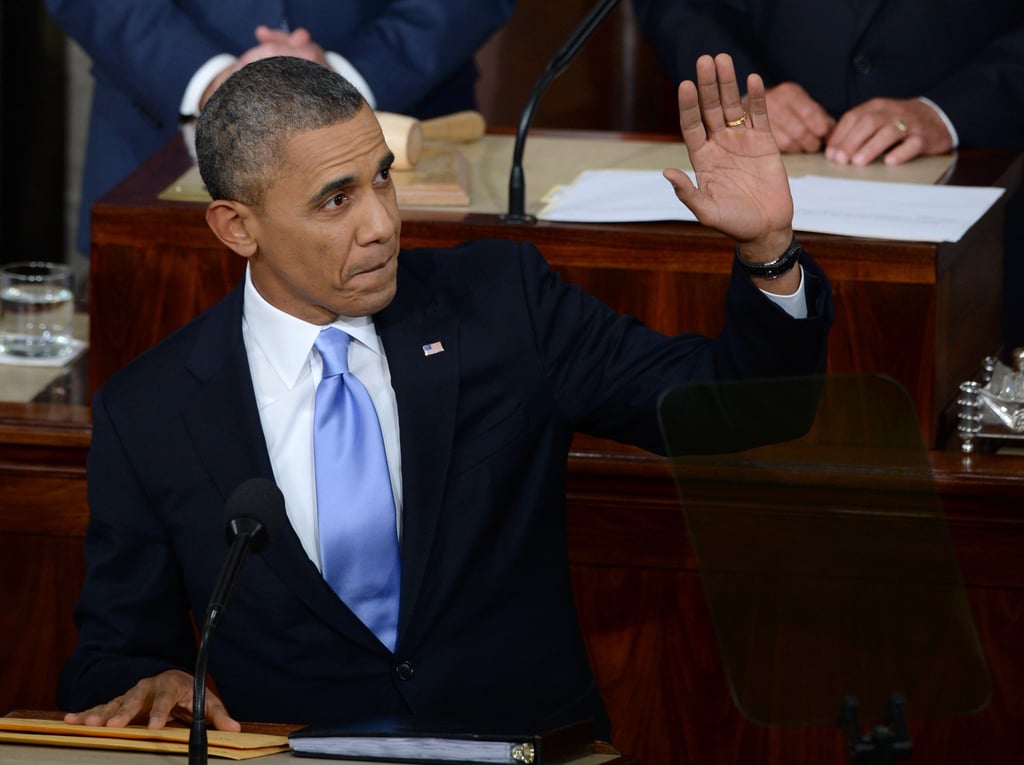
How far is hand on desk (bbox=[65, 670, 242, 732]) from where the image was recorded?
165cm

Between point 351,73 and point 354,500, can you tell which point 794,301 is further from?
point 351,73

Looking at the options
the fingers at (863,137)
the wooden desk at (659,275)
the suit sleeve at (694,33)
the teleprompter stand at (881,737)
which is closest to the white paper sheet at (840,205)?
the wooden desk at (659,275)

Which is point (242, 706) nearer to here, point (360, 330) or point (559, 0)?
point (360, 330)

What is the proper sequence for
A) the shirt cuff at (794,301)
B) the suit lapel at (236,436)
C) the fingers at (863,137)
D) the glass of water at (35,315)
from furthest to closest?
the glass of water at (35,315)
the fingers at (863,137)
the suit lapel at (236,436)
the shirt cuff at (794,301)

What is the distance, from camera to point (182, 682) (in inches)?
69.1

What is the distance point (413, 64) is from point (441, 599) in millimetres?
1498

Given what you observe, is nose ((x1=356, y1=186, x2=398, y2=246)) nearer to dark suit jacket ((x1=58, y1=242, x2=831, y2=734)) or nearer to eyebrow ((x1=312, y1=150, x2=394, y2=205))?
eyebrow ((x1=312, y1=150, x2=394, y2=205))

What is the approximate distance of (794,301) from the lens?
1.76 meters

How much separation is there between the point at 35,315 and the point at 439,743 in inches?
62.1

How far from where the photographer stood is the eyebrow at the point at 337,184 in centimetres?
181

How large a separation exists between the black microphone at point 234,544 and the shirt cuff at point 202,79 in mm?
1659

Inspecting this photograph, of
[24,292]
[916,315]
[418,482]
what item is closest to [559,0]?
[24,292]

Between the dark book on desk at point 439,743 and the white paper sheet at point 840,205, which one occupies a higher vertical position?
the white paper sheet at point 840,205

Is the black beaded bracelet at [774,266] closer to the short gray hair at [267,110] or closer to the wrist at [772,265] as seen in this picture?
the wrist at [772,265]
